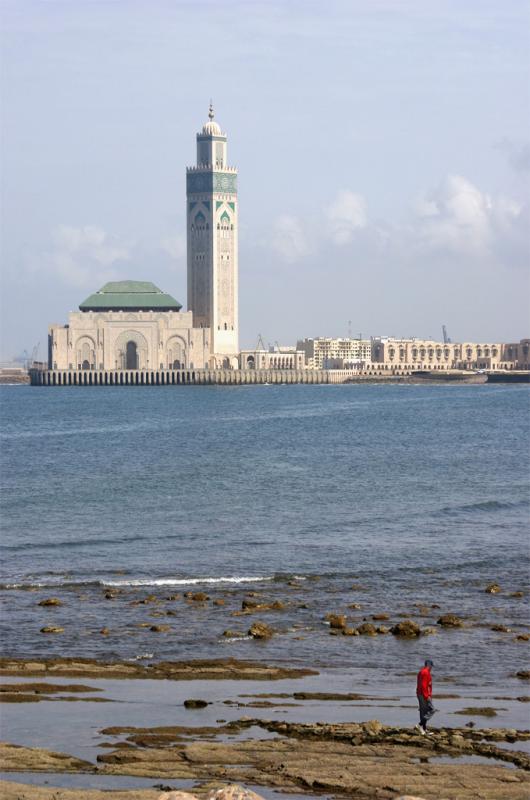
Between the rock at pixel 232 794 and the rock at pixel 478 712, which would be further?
the rock at pixel 478 712

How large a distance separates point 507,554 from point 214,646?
13.4 m

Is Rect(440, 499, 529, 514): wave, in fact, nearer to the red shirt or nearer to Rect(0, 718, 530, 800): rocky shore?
the red shirt

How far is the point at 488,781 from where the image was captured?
15531 millimetres

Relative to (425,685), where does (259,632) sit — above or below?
below

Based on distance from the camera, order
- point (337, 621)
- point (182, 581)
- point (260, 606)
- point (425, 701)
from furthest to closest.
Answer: point (182, 581), point (260, 606), point (337, 621), point (425, 701)

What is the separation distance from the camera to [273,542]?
125 feet

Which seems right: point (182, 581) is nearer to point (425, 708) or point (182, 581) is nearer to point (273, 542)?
point (273, 542)

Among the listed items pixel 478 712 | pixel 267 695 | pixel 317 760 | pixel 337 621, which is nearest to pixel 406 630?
pixel 337 621

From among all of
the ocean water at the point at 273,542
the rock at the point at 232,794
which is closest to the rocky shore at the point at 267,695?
the ocean water at the point at 273,542

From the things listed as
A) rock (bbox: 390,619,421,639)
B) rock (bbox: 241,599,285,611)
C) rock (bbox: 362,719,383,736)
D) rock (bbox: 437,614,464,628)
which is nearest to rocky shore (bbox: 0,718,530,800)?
rock (bbox: 362,719,383,736)

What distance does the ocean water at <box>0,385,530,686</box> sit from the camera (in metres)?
24.5

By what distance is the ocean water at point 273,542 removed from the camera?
24500 millimetres

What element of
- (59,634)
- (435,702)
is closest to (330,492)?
(59,634)

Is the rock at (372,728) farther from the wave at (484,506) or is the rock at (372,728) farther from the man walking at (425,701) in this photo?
the wave at (484,506)
